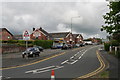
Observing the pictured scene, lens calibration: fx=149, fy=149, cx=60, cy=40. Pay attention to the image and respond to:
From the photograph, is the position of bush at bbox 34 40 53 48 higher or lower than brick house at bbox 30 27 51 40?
lower

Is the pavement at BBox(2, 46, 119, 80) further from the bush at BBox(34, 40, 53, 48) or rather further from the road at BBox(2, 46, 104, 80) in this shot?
the bush at BBox(34, 40, 53, 48)

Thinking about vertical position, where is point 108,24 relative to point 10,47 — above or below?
above

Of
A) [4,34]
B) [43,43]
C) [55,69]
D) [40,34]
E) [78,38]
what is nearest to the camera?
[55,69]

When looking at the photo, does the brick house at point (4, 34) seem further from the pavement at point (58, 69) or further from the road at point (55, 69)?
the road at point (55, 69)

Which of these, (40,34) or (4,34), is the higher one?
(40,34)

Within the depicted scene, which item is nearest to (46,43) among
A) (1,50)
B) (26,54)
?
(1,50)

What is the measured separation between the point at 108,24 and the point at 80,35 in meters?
84.3

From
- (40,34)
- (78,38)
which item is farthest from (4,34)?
(78,38)

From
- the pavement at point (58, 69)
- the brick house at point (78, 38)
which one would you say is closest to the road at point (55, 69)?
the pavement at point (58, 69)

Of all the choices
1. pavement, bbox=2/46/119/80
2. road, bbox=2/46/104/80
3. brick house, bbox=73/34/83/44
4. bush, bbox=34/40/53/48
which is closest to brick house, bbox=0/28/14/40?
bush, bbox=34/40/53/48

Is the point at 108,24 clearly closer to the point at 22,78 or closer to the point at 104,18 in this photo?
the point at 104,18

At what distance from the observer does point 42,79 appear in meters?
7.74

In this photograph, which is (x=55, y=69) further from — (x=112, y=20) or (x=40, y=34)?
(x=40, y=34)

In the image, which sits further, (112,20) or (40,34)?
(40,34)
